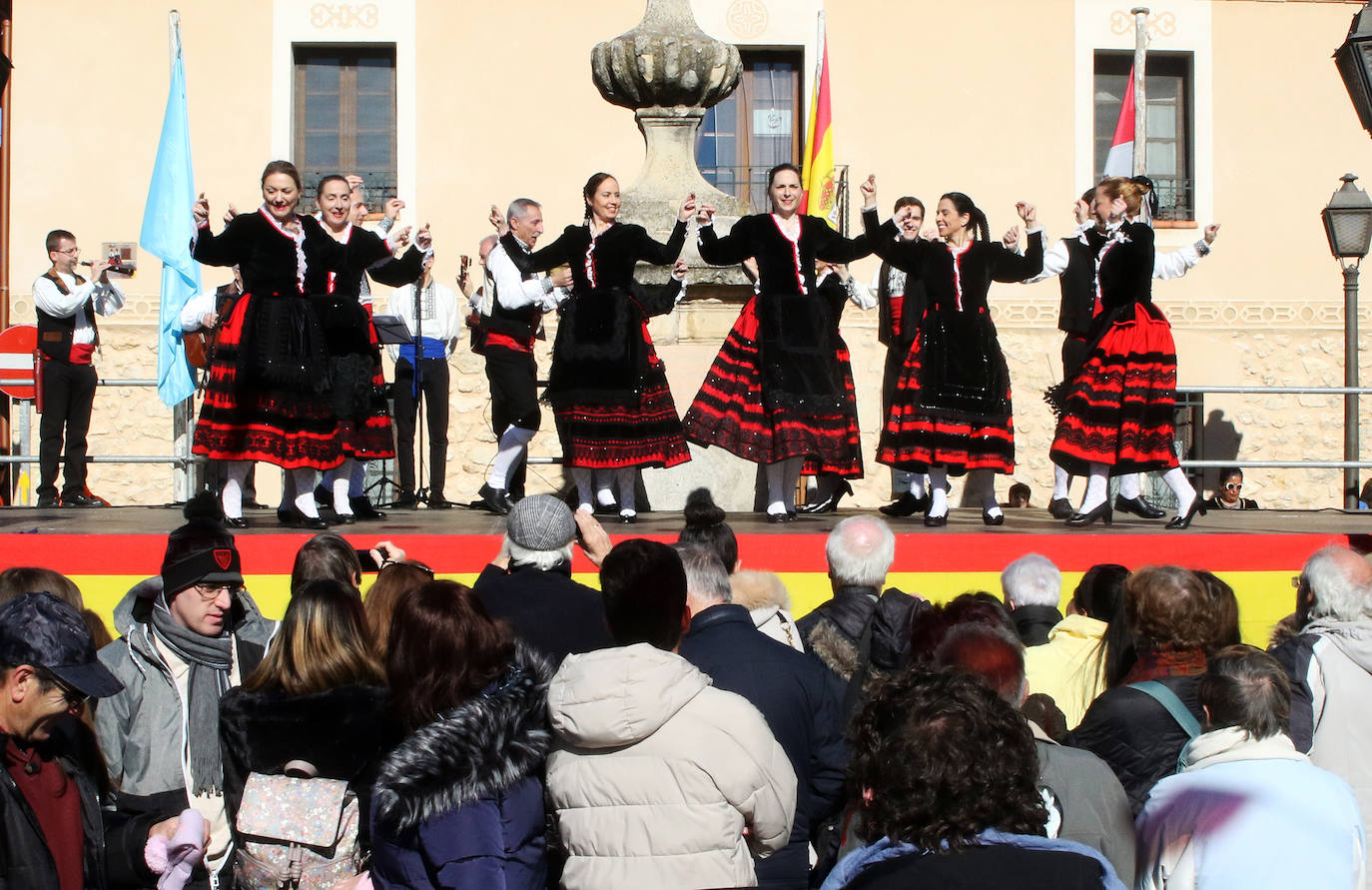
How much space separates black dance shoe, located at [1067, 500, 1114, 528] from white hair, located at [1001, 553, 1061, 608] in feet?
8.52

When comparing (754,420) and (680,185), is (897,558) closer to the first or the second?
(754,420)

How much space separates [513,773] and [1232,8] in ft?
44.8

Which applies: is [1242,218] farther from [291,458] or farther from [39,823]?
[39,823]

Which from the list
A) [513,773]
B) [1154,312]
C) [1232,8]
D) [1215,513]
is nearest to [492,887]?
[513,773]

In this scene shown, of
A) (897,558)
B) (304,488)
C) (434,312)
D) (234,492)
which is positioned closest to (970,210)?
(897,558)

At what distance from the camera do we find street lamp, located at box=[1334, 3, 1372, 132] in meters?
5.50

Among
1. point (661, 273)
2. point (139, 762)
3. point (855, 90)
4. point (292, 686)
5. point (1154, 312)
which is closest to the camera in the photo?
point (292, 686)

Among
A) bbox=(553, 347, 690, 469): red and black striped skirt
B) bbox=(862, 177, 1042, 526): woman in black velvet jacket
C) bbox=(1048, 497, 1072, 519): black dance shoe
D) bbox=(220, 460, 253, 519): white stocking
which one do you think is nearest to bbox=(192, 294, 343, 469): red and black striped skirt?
bbox=(220, 460, 253, 519): white stocking

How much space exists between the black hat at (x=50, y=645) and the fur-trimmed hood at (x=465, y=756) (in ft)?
1.57

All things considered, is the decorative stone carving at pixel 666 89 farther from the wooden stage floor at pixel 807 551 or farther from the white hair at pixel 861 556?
the white hair at pixel 861 556

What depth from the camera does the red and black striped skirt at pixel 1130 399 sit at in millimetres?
6812

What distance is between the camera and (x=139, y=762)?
127 inches

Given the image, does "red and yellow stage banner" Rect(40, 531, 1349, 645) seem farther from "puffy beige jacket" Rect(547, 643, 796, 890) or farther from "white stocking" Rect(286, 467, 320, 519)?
"puffy beige jacket" Rect(547, 643, 796, 890)

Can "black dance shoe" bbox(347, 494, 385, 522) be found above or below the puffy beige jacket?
above
